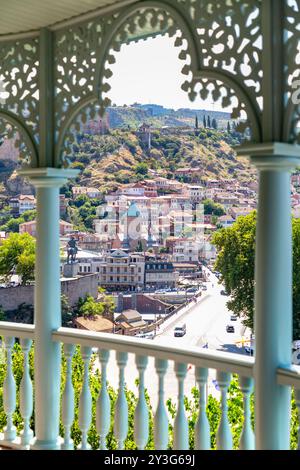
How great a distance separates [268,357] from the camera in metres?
2.88

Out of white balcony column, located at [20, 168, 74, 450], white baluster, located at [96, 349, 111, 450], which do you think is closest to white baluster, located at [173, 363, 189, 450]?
white baluster, located at [96, 349, 111, 450]

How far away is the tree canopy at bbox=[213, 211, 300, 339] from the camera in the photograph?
8.28 meters

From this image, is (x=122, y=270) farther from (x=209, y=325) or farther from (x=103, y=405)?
(x=103, y=405)

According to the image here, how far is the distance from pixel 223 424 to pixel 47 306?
1.43 m

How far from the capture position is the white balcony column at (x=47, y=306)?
3.99 m

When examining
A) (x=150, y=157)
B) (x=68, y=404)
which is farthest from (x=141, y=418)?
(x=150, y=157)

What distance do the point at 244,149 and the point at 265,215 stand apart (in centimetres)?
31

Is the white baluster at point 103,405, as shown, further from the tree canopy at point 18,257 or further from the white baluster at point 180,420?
the tree canopy at point 18,257

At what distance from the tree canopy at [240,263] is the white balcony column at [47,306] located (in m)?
3.90

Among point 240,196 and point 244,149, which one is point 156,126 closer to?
point 240,196

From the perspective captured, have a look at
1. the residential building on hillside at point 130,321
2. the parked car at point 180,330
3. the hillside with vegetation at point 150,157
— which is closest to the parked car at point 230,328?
the parked car at point 180,330

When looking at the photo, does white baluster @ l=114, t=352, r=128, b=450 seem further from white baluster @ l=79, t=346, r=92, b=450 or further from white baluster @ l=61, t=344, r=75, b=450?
white baluster @ l=61, t=344, r=75, b=450

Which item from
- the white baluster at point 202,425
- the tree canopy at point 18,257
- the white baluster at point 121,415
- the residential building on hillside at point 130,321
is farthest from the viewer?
the tree canopy at point 18,257

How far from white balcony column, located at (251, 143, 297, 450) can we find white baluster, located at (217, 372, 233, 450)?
0.28 metres
